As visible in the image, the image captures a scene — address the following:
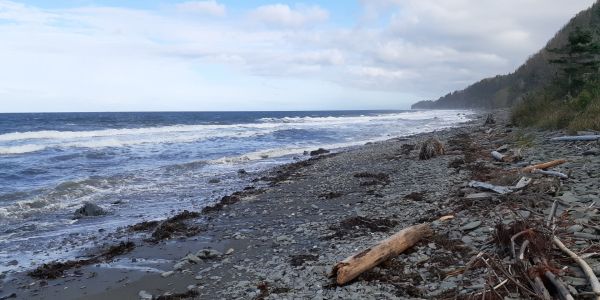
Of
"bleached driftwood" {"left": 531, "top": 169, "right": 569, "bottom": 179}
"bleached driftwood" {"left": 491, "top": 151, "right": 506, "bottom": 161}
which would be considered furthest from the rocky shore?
"bleached driftwood" {"left": 491, "top": 151, "right": 506, "bottom": 161}

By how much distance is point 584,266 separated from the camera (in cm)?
480

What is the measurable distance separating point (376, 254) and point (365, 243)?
1362 millimetres

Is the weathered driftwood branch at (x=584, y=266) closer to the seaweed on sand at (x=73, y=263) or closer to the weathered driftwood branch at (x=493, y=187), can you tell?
the weathered driftwood branch at (x=493, y=187)

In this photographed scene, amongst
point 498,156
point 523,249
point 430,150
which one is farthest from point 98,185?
point 523,249

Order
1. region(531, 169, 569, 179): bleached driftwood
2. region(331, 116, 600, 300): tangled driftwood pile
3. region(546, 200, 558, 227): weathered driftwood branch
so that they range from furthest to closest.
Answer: region(531, 169, 569, 179): bleached driftwood < region(546, 200, 558, 227): weathered driftwood branch < region(331, 116, 600, 300): tangled driftwood pile

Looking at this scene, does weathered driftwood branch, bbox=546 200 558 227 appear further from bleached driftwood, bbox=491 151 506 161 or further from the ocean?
the ocean

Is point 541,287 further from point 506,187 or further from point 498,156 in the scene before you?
point 498,156

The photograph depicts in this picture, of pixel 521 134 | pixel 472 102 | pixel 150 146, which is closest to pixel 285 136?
pixel 150 146

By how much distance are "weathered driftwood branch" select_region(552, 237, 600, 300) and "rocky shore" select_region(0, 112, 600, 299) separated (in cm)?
7

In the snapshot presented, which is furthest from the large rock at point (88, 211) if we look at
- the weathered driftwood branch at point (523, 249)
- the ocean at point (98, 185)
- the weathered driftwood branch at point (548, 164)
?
the weathered driftwood branch at point (548, 164)

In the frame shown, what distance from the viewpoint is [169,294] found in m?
6.42

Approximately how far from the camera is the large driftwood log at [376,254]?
19.1 ft

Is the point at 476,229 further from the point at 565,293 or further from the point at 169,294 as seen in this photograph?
the point at 169,294

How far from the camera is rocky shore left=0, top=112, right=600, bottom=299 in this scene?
5.45m
